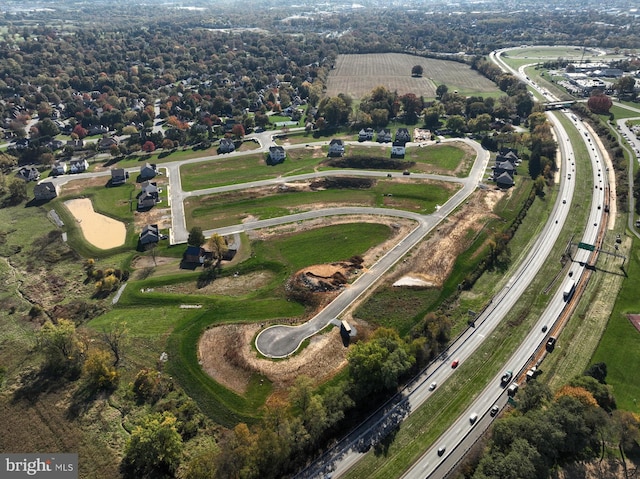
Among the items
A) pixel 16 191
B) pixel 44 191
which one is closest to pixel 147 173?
pixel 44 191

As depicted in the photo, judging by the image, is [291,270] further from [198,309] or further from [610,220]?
[610,220]

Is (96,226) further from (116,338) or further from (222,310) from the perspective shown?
(222,310)

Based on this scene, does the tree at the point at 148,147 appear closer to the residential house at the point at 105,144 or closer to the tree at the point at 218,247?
the residential house at the point at 105,144

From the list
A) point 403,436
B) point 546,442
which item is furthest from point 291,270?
point 546,442

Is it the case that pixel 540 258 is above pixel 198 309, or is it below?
above

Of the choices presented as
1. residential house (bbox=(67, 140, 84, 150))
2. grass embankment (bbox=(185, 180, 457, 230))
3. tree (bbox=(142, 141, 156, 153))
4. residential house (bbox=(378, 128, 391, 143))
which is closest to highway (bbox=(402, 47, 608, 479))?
grass embankment (bbox=(185, 180, 457, 230))

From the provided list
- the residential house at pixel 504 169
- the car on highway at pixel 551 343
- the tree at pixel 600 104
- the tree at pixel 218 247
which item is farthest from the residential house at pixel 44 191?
the tree at pixel 600 104

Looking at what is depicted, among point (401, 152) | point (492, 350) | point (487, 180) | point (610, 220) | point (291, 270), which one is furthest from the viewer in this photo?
point (401, 152)

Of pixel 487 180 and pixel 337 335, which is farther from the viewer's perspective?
pixel 487 180

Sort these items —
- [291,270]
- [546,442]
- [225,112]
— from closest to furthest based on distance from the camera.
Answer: [546,442], [291,270], [225,112]
